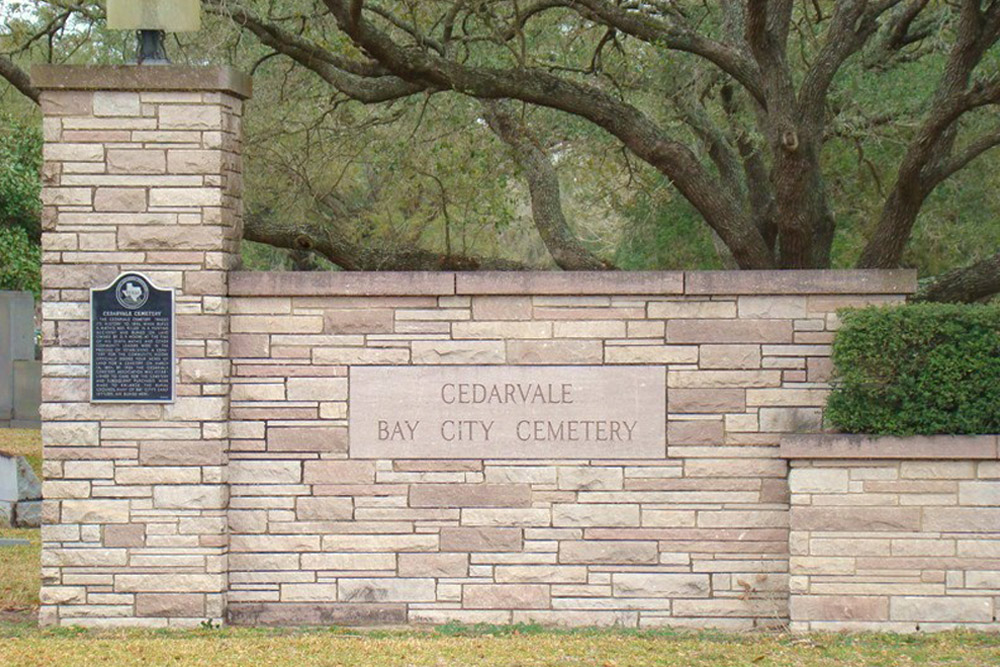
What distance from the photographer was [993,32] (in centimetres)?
1072

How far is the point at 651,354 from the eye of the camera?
8.56 m

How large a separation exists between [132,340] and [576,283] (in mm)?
2567

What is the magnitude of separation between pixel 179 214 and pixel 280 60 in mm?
6210

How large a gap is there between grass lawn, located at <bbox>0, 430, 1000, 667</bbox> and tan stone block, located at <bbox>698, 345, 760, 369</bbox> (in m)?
1.53

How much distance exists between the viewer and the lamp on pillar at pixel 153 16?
8625 millimetres

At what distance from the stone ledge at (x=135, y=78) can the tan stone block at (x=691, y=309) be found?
2773 mm

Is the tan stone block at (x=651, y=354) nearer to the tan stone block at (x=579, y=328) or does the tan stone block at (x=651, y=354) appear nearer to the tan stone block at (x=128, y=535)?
the tan stone block at (x=579, y=328)

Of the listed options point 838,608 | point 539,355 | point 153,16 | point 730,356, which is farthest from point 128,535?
point 838,608

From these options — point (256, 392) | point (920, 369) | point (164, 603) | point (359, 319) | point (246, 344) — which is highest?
point (359, 319)

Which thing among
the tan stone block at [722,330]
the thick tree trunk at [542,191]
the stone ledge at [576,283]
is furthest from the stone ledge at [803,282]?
the thick tree trunk at [542,191]

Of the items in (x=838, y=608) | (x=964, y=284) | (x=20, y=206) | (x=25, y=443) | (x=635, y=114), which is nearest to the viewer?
(x=838, y=608)

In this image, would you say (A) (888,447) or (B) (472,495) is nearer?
(A) (888,447)

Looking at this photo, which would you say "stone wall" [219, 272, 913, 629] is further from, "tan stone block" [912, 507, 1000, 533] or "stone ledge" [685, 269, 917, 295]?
"tan stone block" [912, 507, 1000, 533]

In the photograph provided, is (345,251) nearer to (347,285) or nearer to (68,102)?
(347,285)
